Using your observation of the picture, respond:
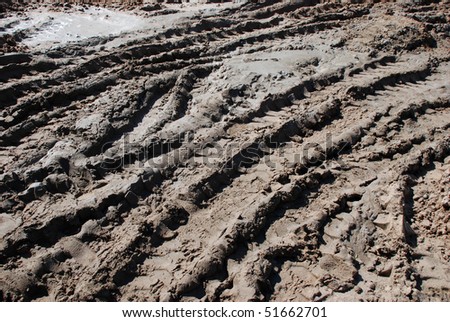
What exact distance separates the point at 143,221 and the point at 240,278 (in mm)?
1104

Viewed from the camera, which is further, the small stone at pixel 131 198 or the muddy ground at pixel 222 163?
the small stone at pixel 131 198

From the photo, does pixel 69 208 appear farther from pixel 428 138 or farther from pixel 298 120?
pixel 428 138

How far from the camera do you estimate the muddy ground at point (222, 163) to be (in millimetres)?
3381

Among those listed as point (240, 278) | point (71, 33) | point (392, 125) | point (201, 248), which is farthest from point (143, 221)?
point (71, 33)

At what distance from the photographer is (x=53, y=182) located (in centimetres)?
413

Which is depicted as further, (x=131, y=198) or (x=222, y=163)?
(x=222, y=163)

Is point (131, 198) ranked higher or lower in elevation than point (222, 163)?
lower

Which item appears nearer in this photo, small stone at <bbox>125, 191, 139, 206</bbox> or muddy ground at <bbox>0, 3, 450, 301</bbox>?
muddy ground at <bbox>0, 3, 450, 301</bbox>

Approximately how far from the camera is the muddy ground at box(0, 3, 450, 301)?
11.1 feet

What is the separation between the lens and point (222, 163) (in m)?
4.40

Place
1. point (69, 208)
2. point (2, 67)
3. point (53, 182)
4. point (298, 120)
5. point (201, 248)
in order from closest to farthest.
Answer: point (201, 248)
point (69, 208)
point (53, 182)
point (298, 120)
point (2, 67)

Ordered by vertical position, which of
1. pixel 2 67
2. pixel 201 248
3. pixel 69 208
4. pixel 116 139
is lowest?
pixel 201 248

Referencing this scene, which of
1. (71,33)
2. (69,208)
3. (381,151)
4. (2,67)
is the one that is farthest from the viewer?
(71,33)
